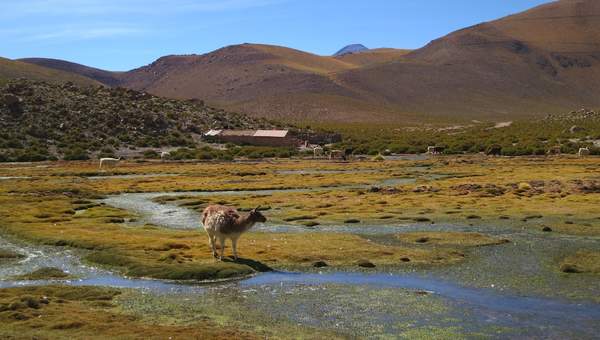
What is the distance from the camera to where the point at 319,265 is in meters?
23.4

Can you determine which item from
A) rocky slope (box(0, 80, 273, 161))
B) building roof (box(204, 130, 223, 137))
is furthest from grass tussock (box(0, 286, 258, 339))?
building roof (box(204, 130, 223, 137))

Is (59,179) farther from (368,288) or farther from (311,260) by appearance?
(368,288)

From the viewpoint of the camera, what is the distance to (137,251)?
83.3 ft

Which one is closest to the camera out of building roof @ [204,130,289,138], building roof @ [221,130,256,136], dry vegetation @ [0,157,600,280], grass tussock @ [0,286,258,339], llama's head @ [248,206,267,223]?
grass tussock @ [0,286,258,339]

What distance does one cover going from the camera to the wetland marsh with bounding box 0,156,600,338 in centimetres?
1645

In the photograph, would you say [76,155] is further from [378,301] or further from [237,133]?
[378,301]

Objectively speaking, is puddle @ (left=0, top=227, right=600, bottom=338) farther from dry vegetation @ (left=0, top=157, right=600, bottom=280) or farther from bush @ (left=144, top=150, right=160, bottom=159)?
bush @ (left=144, top=150, right=160, bottom=159)

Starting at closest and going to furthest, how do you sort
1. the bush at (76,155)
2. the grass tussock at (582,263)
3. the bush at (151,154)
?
the grass tussock at (582,263)
the bush at (76,155)
the bush at (151,154)

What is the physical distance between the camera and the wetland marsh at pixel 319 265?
16.5 m

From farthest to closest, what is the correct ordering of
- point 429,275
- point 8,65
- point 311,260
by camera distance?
1. point 8,65
2. point 311,260
3. point 429,275

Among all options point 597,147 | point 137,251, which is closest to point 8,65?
point 597,147

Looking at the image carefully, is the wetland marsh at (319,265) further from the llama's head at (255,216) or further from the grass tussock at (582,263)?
the llama's head at (255,216)

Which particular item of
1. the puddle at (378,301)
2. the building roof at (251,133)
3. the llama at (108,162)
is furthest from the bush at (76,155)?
the puddle at (378,301)

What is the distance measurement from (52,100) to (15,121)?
48.1ft
